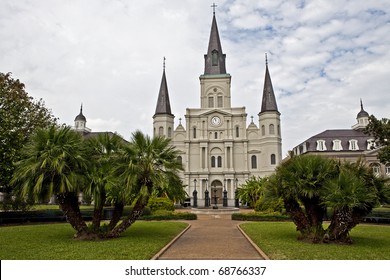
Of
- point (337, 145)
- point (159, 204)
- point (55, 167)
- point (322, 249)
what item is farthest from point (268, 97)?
point (55, 167)

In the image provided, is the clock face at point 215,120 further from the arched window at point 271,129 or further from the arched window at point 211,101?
the arched window at point 271,129

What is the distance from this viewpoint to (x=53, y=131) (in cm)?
1352

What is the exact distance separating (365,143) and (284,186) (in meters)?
47.1

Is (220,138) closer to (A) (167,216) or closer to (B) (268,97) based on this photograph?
(B) (268,97)

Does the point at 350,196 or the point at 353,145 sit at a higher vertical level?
the point at 353,145

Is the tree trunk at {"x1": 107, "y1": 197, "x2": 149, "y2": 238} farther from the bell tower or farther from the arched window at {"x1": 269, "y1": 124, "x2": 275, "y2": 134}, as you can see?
the arched window at {"x1": 269, "y1": 124, "x2": 275, "y2": 134}

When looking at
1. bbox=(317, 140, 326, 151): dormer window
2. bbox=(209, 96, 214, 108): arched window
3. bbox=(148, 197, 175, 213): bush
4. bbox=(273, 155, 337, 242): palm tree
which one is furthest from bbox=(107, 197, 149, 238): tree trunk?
bbox=(209, 96, 214, 108): arched window

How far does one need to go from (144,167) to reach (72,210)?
3.78m

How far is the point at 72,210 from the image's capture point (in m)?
13.9

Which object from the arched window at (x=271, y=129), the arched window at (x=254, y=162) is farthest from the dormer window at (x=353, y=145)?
the arched window at (x=254, y=162)

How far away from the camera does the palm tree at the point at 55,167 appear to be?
1280cm

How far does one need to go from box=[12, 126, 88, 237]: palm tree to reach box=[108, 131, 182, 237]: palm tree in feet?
6.01

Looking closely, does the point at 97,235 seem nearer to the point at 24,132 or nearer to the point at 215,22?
the point at 24,132

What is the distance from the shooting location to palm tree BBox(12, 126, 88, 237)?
1280cm
